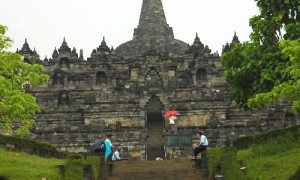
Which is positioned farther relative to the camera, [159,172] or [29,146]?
[29,146]

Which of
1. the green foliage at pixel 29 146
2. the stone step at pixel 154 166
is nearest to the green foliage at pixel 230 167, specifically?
the stone step at pixel 154 166

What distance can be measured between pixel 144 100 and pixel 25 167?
23.3 m

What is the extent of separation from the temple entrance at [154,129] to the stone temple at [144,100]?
0.27 ft

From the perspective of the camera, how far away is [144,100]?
45375mm

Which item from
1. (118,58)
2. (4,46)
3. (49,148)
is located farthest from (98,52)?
(4,46)

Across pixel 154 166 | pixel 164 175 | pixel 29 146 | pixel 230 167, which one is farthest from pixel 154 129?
pixel 230 167

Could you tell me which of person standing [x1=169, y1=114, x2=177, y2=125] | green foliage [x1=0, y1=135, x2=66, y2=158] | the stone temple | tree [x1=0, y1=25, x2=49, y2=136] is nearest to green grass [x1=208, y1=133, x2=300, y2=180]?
the stone temple

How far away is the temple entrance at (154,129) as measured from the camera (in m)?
38.8

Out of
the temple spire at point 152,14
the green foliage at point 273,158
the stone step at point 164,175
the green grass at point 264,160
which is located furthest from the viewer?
the temple spire at point 152,14

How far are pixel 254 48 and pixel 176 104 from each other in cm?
1922

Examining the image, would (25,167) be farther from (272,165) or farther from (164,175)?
(272,165)

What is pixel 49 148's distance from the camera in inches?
1125

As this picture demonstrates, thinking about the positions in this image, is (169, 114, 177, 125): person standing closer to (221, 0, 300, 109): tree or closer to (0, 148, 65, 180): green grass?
(221, 0, 300, 109): tree

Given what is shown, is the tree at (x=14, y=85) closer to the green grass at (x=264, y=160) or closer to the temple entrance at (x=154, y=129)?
the green grass at (x=264, y=160)
